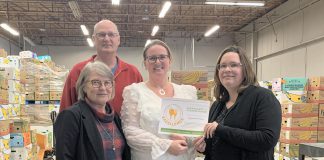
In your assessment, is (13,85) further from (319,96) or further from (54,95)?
(319,96)

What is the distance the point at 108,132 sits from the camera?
1.77 meters

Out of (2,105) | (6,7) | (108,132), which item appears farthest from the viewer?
(6,7)

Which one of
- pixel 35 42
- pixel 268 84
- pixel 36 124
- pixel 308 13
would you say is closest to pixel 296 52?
pixel 308 13

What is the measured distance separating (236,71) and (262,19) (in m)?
13.0

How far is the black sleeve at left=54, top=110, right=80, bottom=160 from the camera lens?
5.25 ft

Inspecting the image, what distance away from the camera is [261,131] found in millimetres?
1675

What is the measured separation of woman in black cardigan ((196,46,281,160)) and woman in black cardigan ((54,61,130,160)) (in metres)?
0.53

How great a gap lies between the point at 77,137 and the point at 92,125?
0.10m

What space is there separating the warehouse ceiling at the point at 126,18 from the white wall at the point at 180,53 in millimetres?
414

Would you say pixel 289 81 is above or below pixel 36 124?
above

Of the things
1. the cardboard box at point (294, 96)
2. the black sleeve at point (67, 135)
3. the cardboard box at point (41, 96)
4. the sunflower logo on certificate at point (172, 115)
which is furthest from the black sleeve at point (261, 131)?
the cardboard box at point (41, 96)

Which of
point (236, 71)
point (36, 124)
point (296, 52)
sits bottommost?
point (36, 124)

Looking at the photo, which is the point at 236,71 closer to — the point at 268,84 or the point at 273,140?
the point at 273,140

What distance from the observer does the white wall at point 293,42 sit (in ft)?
30.5
